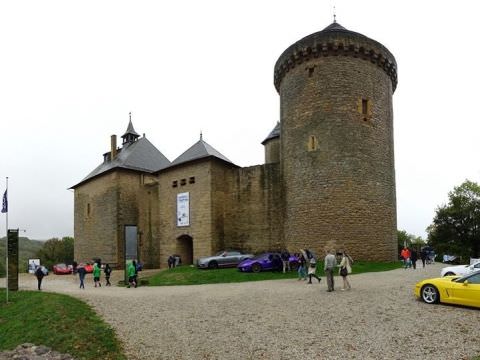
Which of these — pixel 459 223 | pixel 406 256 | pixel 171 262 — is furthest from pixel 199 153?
pixel 459 223

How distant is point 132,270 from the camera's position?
19.5m

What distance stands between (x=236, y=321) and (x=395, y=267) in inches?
626

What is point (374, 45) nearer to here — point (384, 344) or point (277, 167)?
point (277, 167)

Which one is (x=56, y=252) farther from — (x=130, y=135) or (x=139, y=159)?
(x=139, y=159)

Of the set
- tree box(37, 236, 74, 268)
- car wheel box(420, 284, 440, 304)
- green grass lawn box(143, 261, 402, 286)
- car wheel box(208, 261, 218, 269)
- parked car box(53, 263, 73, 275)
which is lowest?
tree box(37, 236, 74, 268)

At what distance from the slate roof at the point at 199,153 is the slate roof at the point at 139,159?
4.59 meters

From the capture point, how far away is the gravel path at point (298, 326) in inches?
287

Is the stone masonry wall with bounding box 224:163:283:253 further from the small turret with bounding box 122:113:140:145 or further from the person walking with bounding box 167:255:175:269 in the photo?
the small turret with bounding box 122:113:140:145

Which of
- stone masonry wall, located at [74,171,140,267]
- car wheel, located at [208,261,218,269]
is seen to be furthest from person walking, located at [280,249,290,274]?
stone masonry wall, located at [74,171,140,267]

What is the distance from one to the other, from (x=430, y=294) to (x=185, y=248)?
901 inches

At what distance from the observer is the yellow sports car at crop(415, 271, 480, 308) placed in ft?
32.8

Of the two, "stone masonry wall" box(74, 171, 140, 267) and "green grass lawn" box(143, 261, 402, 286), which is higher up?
"stone masonry wall" box(74, 171, 140, 267)

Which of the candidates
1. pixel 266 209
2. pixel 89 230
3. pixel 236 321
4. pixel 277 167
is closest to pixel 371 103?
pixel 277 167

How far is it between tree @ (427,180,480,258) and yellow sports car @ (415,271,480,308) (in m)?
37.8
